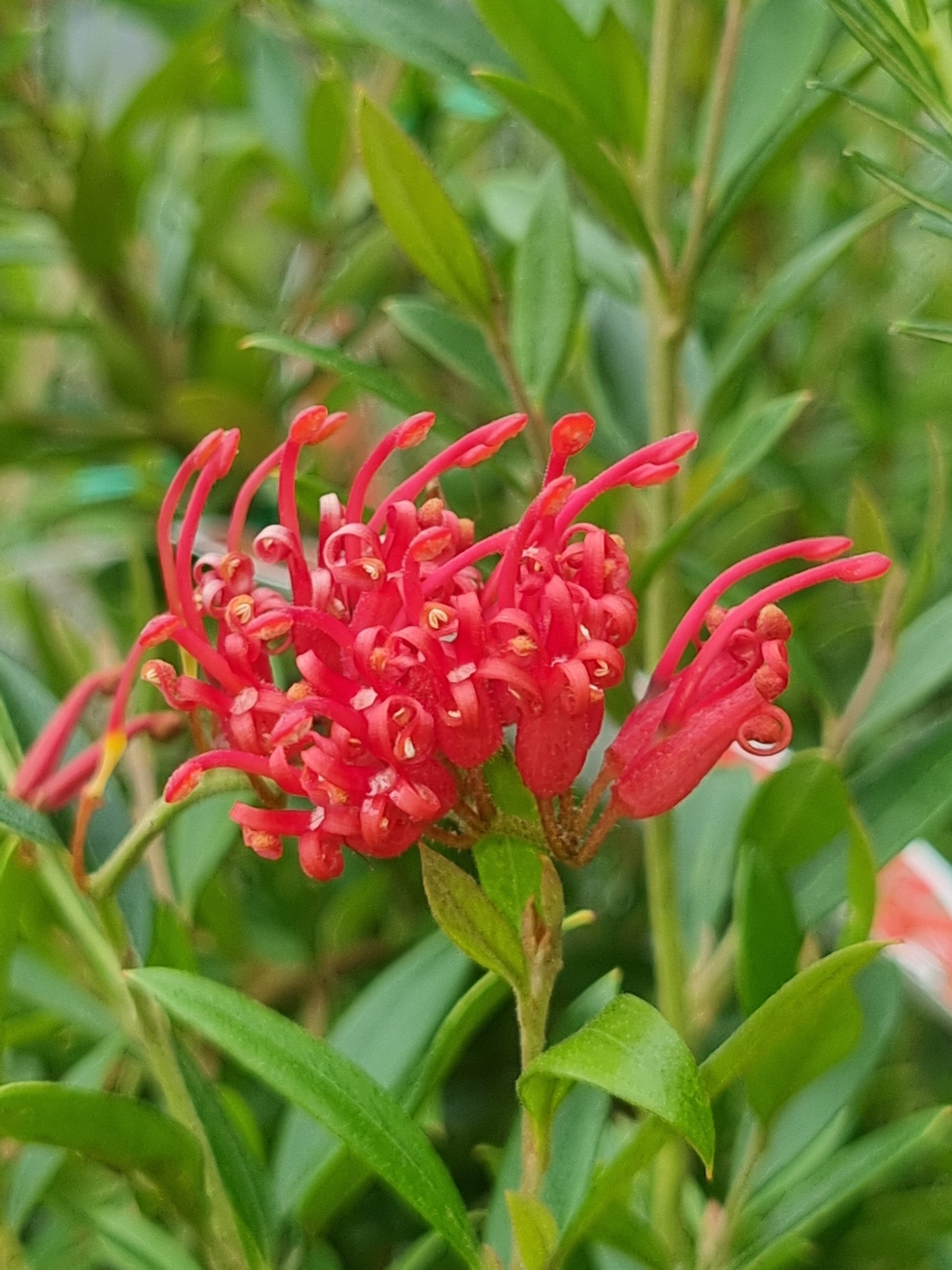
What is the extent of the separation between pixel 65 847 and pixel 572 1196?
194 millimetres

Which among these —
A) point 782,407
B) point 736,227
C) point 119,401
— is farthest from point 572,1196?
point 736,227

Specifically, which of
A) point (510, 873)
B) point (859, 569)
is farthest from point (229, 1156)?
point (859, 569)

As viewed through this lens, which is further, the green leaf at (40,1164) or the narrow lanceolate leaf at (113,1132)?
the green leaf at (40,1164)

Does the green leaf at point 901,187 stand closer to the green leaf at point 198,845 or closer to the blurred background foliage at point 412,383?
the blurred background foliage at point 412,383

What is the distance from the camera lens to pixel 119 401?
2.83ft

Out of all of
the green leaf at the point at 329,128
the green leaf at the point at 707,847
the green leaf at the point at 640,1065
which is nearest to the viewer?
the green leaf at the point at 640,1065

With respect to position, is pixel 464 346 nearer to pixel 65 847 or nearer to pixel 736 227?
pixel 65 847

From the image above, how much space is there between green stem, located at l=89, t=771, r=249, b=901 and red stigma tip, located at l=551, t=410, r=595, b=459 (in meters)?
0.12

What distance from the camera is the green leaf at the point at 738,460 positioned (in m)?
0.44

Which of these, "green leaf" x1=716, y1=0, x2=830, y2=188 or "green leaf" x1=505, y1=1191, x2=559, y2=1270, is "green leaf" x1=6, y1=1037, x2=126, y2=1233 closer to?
"green leaf" x1=505, y1=1191, x2=559, y2=1270

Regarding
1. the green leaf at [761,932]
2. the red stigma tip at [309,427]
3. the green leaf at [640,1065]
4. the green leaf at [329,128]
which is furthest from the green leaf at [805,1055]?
the green leaf at [329,128]

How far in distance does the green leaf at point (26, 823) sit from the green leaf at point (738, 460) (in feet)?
0.71

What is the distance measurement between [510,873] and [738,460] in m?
0.20

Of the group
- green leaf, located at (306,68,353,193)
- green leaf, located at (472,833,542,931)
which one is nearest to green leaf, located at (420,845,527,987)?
green leaf, located at (472,833,542,931)
